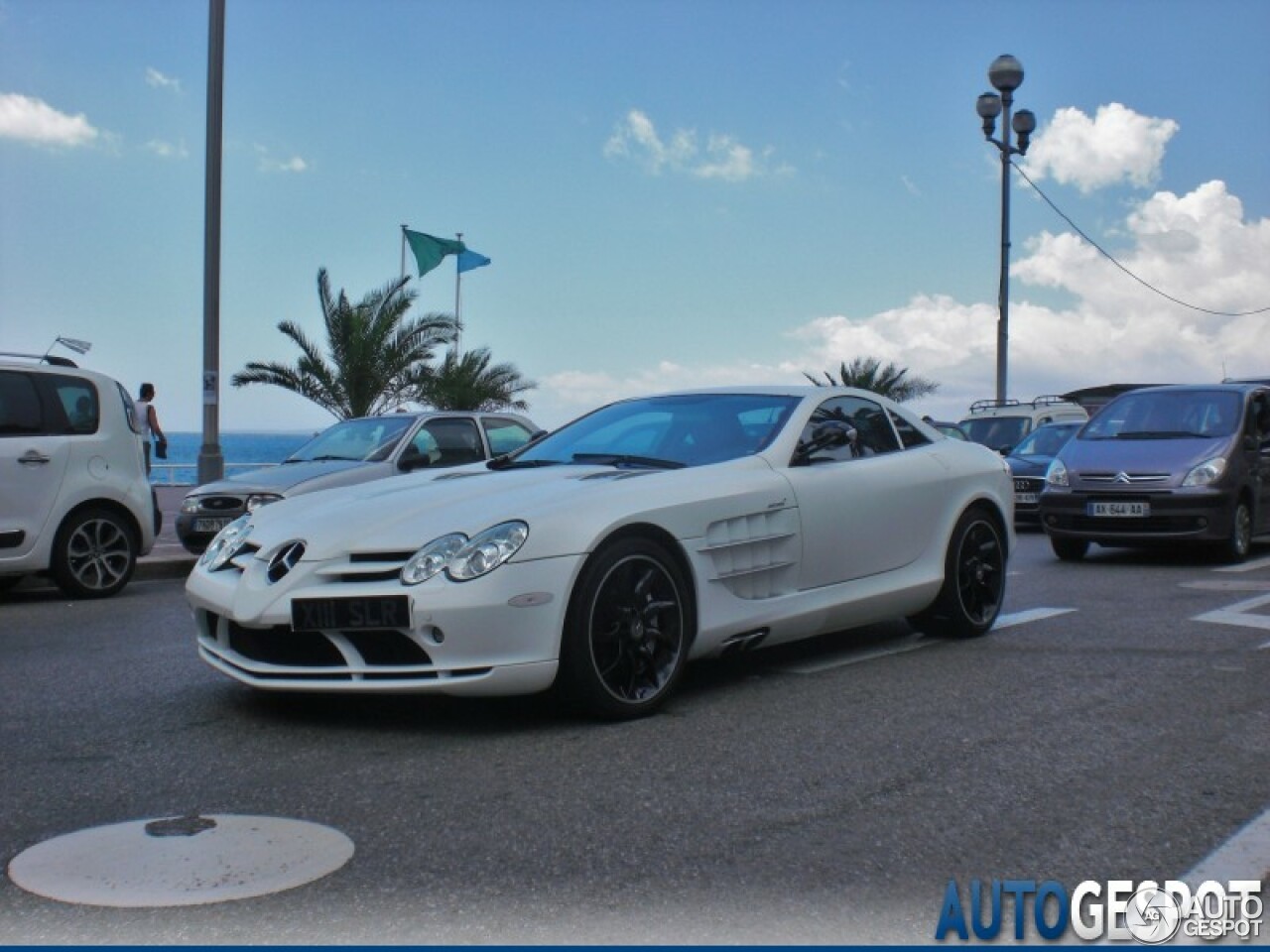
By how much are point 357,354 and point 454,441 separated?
46.9 ft

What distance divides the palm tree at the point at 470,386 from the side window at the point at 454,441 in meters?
15.2

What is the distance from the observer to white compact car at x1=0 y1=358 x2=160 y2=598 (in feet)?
31.9

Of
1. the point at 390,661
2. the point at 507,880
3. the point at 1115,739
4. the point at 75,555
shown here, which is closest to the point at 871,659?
the point at 1115,739

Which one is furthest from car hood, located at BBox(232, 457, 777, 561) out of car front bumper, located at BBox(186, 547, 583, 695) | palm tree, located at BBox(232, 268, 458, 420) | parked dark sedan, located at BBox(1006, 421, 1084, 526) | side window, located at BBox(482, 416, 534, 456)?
palm tree, located at BBox(232, 268, 458, 420)

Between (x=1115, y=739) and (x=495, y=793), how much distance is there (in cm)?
227

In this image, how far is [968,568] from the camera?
747 cm

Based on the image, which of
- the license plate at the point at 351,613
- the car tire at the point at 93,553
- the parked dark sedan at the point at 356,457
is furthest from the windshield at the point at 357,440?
the license plate at the point at 351,613

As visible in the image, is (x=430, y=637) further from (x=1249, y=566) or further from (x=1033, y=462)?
(x=1033, y=462)

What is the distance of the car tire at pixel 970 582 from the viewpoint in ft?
24.0

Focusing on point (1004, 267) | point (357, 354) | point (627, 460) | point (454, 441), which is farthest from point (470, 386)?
point (627, 460)

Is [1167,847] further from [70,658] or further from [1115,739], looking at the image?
[70,658]

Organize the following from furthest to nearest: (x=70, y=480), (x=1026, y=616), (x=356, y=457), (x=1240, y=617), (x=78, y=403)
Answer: (x=356, y=457), (x=78, y=403), (x=70, y=480), (x=1026, y=616), (x=1240, y=617)

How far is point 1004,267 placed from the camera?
24688 millimetres

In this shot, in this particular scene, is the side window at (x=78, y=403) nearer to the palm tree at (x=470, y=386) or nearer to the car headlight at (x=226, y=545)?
the car headlight at (x=226, y=545)
